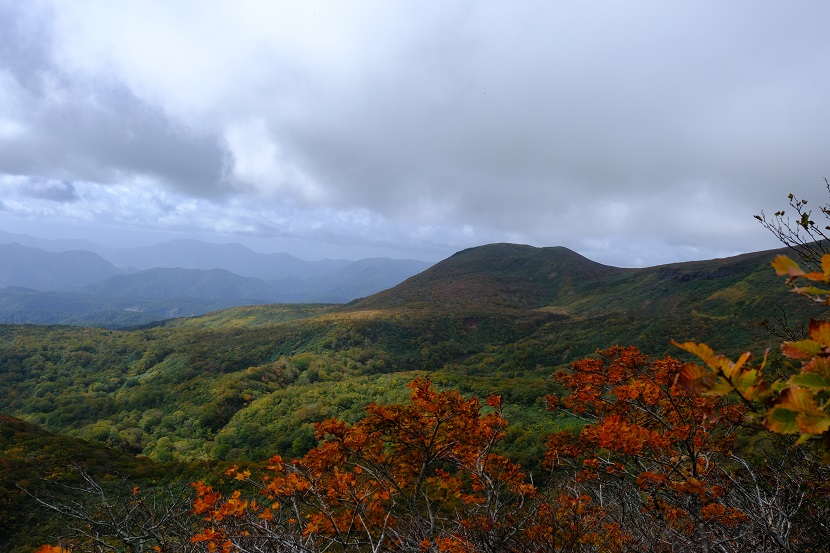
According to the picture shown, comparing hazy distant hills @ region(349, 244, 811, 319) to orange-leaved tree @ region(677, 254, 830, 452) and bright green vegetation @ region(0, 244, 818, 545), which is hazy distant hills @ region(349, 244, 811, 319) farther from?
orange-leaved tree @ region(677, 254, 830, 452)

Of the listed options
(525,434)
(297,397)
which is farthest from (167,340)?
(525,434)

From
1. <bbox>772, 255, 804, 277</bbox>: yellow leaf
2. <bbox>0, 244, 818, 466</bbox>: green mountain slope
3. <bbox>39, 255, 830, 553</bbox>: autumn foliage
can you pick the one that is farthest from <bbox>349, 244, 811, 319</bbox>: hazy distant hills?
<bbox>772, 255, 804, 277</bbox>: yellow leaf

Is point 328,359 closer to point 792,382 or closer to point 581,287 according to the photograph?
point 792,382

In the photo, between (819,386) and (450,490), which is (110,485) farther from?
(819,386)

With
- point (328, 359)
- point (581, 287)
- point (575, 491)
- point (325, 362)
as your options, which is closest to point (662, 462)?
point (575, 491)

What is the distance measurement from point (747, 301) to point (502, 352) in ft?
118

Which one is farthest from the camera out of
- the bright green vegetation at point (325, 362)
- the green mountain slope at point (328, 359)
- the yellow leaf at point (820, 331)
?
the green mountain slope at point (328, 359)

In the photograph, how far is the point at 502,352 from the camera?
177 ft

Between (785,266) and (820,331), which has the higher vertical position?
(785,266)

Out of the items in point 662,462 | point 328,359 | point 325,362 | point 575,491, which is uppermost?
point 662,462

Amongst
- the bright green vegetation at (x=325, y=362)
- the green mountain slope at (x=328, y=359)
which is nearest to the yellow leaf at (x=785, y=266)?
the bright green vegetation at (x=325, y=362)

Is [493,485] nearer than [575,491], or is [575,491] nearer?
[493,485]

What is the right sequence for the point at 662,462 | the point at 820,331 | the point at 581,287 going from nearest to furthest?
the point at 820,331
the point at 662,462
the point at 581,287

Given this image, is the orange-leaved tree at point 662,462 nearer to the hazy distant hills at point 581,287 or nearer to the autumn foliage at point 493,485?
the autumn foliage at point 493,485
